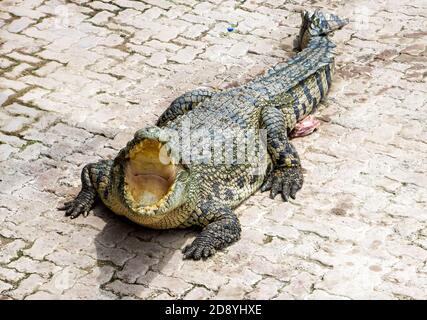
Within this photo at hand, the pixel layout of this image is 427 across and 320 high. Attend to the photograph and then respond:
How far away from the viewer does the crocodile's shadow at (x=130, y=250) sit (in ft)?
21.2

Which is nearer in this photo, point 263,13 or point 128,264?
point 128,264

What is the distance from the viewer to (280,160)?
25.4ft

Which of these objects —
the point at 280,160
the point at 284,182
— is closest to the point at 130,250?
the point at 284,182

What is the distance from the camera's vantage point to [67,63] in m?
9.58

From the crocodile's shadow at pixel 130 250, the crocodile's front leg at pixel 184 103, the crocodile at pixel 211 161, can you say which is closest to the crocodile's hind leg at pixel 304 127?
the crocodile at pixel 211 161

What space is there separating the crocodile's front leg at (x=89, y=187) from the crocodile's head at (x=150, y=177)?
2.09ft

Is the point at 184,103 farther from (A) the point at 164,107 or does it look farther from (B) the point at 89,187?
(B) the point at 89,187

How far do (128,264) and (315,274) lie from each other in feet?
4.99

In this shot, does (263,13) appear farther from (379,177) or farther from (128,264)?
(128,264)

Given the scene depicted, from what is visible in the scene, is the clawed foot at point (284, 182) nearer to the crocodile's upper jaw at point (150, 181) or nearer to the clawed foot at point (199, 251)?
the clawed foot at point (199, 251)

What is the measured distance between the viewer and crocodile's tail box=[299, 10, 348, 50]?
31.2 feet

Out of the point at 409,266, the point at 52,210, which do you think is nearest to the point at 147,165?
the point at 52,210

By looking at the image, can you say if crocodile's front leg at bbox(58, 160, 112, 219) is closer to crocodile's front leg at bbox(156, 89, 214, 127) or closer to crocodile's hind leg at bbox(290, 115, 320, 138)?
crocodile's front leg at bbox(156, 89, 214, 127)

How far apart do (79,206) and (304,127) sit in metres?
2.58
